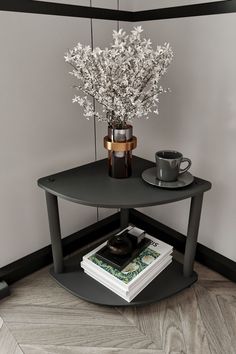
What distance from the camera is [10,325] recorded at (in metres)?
1.06

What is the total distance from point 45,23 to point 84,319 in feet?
3.52

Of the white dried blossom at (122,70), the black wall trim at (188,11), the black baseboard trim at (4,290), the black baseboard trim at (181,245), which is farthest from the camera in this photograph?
the black baseboard trim at (181,245)

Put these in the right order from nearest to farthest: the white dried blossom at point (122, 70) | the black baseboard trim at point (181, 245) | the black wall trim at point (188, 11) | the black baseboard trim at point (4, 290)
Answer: the white dried blossom at point (122, 70)
the black wall trim at point (188, 11)
the black baseboard trim at point (4, 290)
the black baseboard trim at point (181, 245)

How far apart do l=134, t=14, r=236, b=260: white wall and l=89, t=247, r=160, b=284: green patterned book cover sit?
27cm

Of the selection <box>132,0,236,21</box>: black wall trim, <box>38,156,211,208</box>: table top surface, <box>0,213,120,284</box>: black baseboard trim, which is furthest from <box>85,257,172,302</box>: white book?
<box>132,0,236,21</box>: black wall trim

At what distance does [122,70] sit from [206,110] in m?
0.42

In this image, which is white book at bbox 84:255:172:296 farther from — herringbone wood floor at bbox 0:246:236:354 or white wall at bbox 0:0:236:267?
white wall at bbox 0:0:236:267

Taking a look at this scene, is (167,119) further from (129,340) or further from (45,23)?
(129,340)

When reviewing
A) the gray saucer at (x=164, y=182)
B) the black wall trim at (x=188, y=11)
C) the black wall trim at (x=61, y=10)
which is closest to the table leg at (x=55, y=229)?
the gray saucer at (x=164, y=182)

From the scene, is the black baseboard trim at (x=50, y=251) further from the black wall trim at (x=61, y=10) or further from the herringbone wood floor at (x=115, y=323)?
the black wall trim at (x=61, y=10)

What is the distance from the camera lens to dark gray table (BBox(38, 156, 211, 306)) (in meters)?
0.99

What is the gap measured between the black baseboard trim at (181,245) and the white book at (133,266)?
173mm

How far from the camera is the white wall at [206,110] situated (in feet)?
3.56

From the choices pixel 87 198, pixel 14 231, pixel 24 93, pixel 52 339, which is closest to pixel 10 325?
pixel 52 339
